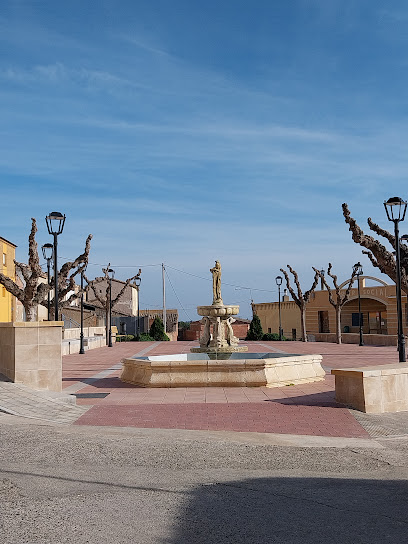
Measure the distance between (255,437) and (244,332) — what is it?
44715mm

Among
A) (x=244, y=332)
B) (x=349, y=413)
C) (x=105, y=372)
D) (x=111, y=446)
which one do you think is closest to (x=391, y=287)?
(x=244, y=332)

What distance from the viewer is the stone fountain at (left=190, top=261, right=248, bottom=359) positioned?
1988 centimetres

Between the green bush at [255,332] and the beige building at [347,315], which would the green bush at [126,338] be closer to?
the green bush at [255,332]

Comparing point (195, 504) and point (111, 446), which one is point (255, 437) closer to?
point (111, 446)

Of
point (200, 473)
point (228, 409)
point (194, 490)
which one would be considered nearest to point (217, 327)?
point (228, 409)

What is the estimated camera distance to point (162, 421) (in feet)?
29.9

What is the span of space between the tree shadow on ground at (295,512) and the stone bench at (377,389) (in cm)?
428

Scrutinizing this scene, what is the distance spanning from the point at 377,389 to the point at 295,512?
19.0 feet

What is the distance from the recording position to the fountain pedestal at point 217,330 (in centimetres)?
1988

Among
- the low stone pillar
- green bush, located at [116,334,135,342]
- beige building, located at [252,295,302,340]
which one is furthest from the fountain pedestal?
beige building, located at [252,295,302,340]

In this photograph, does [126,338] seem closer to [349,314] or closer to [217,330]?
[349,314]

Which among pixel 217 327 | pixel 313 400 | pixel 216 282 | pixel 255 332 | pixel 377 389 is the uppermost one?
pixel 216 282

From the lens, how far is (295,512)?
4.65 m

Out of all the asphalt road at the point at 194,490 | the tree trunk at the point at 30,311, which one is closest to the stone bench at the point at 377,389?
the asphalt road at the point at 194,490
